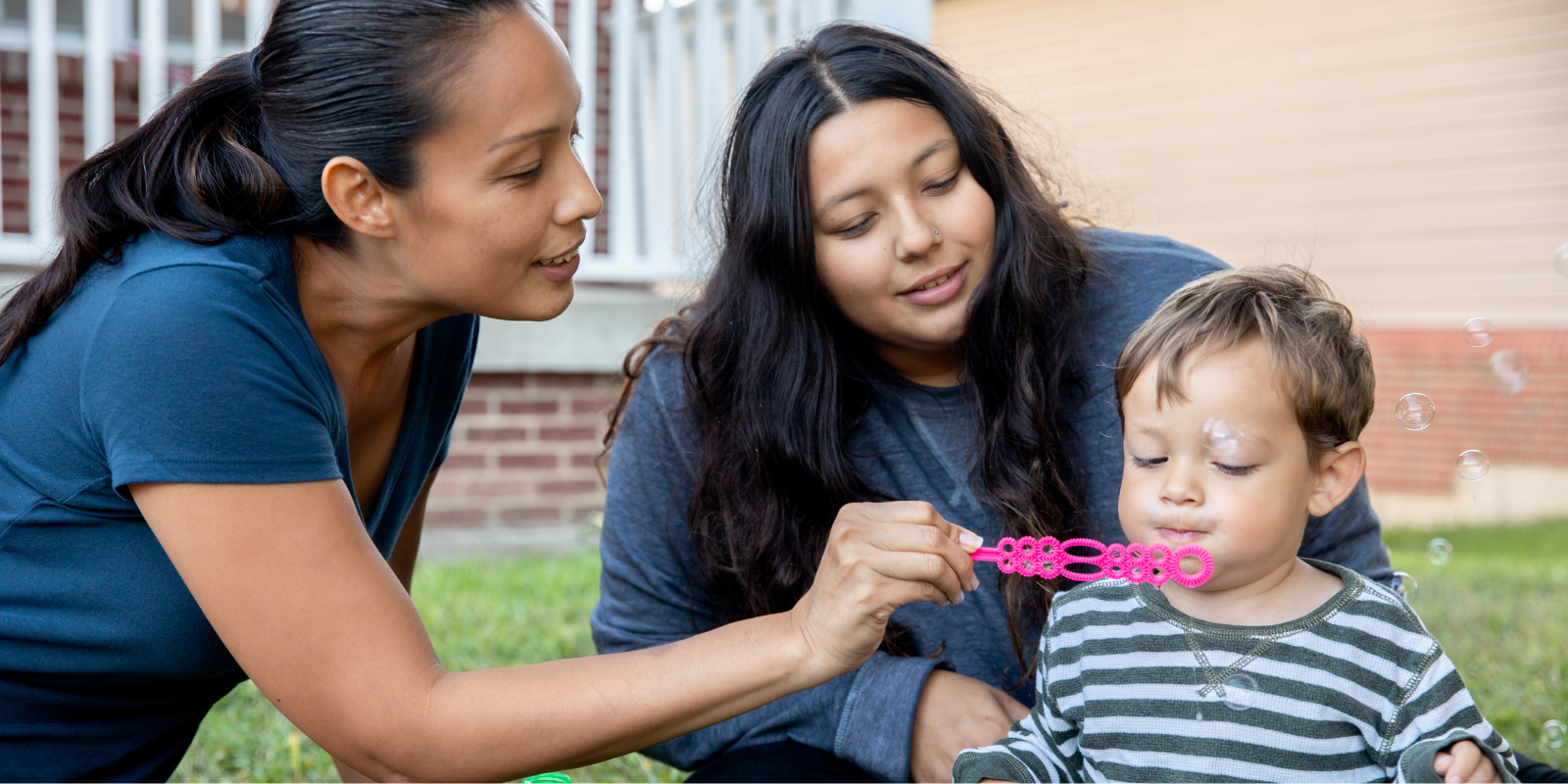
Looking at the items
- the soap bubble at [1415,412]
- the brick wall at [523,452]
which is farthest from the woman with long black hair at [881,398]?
the brick wall at [523,452]

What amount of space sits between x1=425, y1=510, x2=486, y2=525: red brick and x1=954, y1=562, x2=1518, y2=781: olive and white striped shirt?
150 inches

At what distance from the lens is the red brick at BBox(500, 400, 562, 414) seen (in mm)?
5148

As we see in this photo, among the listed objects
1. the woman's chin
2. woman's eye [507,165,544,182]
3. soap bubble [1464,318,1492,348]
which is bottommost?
soap bubble [1464,318,1492,348]

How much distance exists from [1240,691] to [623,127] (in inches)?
162

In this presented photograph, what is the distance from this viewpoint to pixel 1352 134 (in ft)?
26.5

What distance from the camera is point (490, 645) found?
11.6 feet

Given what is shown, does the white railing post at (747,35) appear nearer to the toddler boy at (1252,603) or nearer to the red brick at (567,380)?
the red brick at (567,380)

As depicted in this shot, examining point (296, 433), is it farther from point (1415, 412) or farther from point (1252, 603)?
point (1415, 412)

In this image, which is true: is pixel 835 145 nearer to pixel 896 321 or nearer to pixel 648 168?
pixel 896 321

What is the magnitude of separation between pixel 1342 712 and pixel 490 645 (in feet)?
8.30

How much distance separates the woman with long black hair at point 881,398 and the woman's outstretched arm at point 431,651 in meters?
0.44

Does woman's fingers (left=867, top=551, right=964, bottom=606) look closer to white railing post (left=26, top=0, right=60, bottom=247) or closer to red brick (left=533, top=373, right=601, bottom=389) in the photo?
red brick (left=533, top=373, right=601, bottom=389)

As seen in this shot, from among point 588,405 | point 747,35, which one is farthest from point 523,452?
point 747,35

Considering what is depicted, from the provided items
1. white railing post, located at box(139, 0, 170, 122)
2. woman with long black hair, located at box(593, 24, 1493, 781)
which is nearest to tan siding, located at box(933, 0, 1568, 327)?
white railing post, located at box(139, 0, 170, 122)
